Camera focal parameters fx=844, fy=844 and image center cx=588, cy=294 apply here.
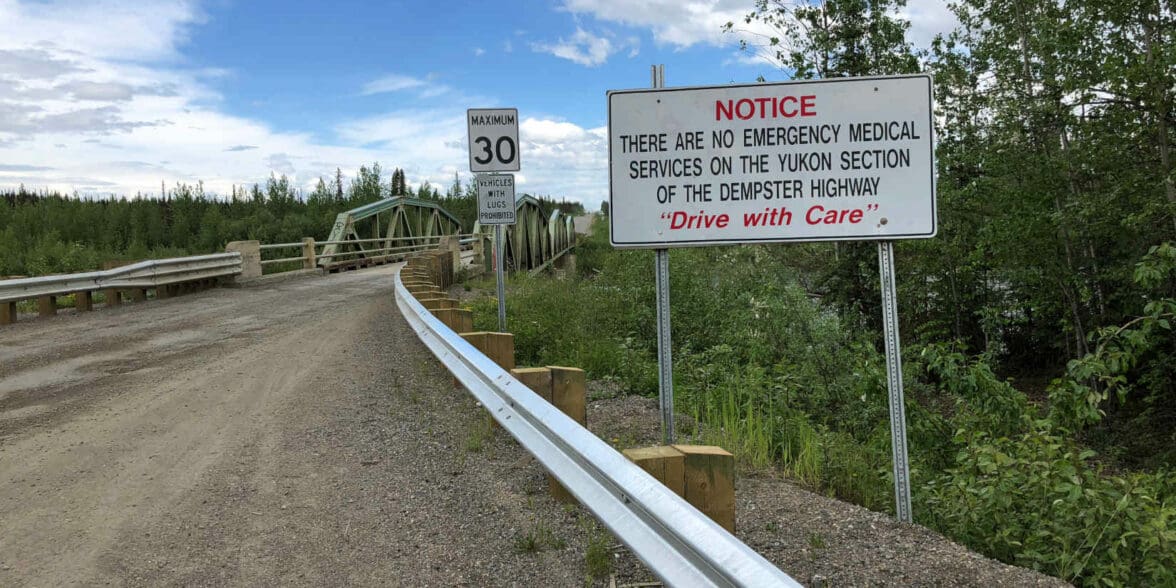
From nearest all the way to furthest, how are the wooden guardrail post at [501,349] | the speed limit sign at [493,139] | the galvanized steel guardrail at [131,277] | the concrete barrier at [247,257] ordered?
the wooden guardrail post at [501,349] → the speed limit sign at [493,139] → the galvanized steel guardrail at [131,277] → the concrete barrier at [247,257]

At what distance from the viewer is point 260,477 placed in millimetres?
4922

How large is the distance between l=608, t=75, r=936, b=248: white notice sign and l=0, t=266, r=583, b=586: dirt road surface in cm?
169

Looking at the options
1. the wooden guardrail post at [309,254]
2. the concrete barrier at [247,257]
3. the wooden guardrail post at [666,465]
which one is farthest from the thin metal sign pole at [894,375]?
the wooden guardrail post at [309,254]

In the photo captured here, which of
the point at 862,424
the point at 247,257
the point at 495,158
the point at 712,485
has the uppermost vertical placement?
the point at 495,158

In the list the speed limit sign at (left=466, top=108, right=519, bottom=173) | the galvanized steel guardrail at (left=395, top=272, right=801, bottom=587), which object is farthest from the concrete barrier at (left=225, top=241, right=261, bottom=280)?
the galvanized steel guardrail at (left=395, top=272, right=801, bottom=587)

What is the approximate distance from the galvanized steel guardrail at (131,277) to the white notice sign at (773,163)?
473 inches

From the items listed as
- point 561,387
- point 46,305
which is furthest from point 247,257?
point 561,387

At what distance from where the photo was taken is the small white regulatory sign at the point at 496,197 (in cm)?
1118

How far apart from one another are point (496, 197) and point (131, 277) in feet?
28.2

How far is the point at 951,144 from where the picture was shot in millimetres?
17438

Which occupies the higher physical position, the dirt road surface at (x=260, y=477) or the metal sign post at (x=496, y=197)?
the metal sign post at (x=496, y=197)

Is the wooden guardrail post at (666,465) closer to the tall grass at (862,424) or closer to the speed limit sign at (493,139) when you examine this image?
the tall grass at (862,424)

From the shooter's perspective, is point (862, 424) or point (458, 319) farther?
point (862, 424)

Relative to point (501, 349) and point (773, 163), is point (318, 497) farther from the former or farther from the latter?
point (773, 163)
